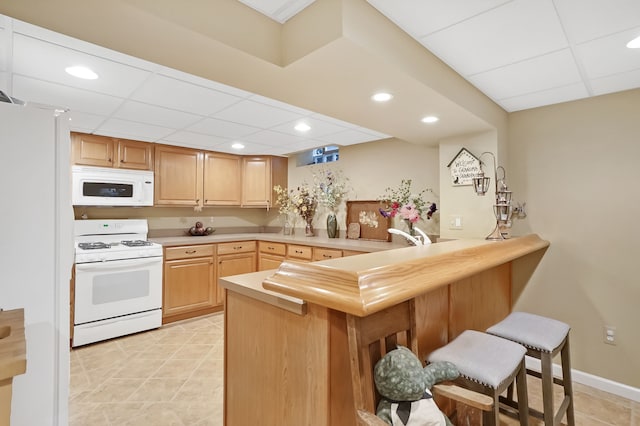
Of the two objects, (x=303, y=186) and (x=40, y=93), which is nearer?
(x=40, y=93)

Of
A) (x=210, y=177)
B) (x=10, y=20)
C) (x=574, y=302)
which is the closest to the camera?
(x=10, y=20)

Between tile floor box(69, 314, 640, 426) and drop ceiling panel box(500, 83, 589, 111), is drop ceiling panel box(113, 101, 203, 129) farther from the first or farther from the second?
drop ceiling panel box(500, 83, 589, 111)

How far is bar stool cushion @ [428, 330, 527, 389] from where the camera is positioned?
4.17 feet

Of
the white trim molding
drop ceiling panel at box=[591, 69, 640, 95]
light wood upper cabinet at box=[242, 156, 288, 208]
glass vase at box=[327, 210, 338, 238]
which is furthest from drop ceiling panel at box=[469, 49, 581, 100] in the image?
light wood upper cabinet at box=[242, 156, 288, 208]

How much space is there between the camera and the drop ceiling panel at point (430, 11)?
54.8 inches

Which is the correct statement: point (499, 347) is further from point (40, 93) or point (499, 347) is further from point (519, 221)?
point (40, 93)

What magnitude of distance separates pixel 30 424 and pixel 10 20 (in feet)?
5.88

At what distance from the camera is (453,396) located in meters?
1.14

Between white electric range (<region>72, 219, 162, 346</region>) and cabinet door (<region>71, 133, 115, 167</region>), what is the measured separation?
0.70 metres

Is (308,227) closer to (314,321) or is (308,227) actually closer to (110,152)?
(110,152)

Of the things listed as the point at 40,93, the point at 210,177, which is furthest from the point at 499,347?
the point at 210,177

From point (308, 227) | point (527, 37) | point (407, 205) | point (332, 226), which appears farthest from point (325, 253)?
point (527, 37)

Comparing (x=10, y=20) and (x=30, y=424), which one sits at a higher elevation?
(x=10, y=20)

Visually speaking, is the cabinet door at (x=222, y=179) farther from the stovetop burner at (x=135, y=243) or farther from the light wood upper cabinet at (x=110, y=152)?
the stovetop burner at (x=135, y=243)
